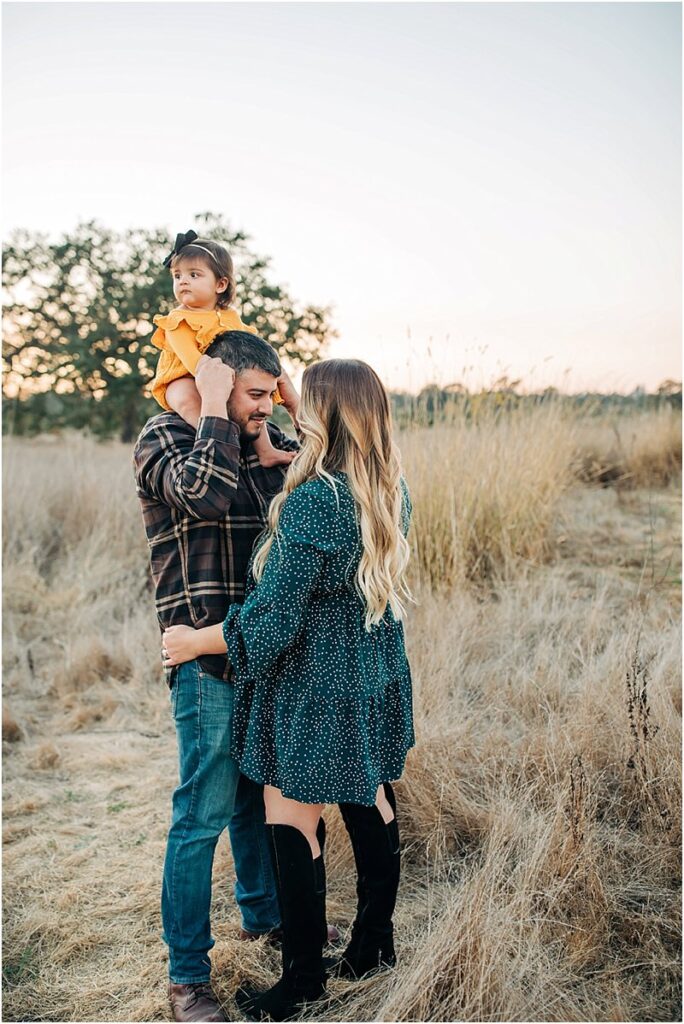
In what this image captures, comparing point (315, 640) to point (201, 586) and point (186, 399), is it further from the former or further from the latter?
point (186, 399)

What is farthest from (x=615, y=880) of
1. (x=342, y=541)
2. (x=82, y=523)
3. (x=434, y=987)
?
(x=82, y=523)

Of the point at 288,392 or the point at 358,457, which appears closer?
the point at 358,457

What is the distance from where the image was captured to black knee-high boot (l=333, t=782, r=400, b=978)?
211 centimetres

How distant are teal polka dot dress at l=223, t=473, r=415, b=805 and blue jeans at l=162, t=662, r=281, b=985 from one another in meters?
0.06

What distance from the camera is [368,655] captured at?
2.05 meters

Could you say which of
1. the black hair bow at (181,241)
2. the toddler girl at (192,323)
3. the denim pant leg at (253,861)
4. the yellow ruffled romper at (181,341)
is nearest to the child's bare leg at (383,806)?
the denim pant leg at (253,861)

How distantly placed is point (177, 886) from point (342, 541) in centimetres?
104

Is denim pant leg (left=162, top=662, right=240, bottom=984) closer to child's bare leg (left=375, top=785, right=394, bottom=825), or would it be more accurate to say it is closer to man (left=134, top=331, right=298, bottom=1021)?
man (left=134, top=331, right=298, bottom=1021)

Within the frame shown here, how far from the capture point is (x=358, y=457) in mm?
1973

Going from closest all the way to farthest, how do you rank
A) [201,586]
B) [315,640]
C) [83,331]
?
[315,640], [201,586], [83,331]

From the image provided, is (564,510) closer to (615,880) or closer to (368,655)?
(615,880)

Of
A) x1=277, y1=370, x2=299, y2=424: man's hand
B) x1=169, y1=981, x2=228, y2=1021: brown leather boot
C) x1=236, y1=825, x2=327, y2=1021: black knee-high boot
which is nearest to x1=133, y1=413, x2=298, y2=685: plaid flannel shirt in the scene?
x1=277, y1=370, x2=299, y2=424: man's hand

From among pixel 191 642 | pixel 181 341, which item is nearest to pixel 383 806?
pixel 191 642

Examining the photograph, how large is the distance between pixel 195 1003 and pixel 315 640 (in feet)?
3.53
